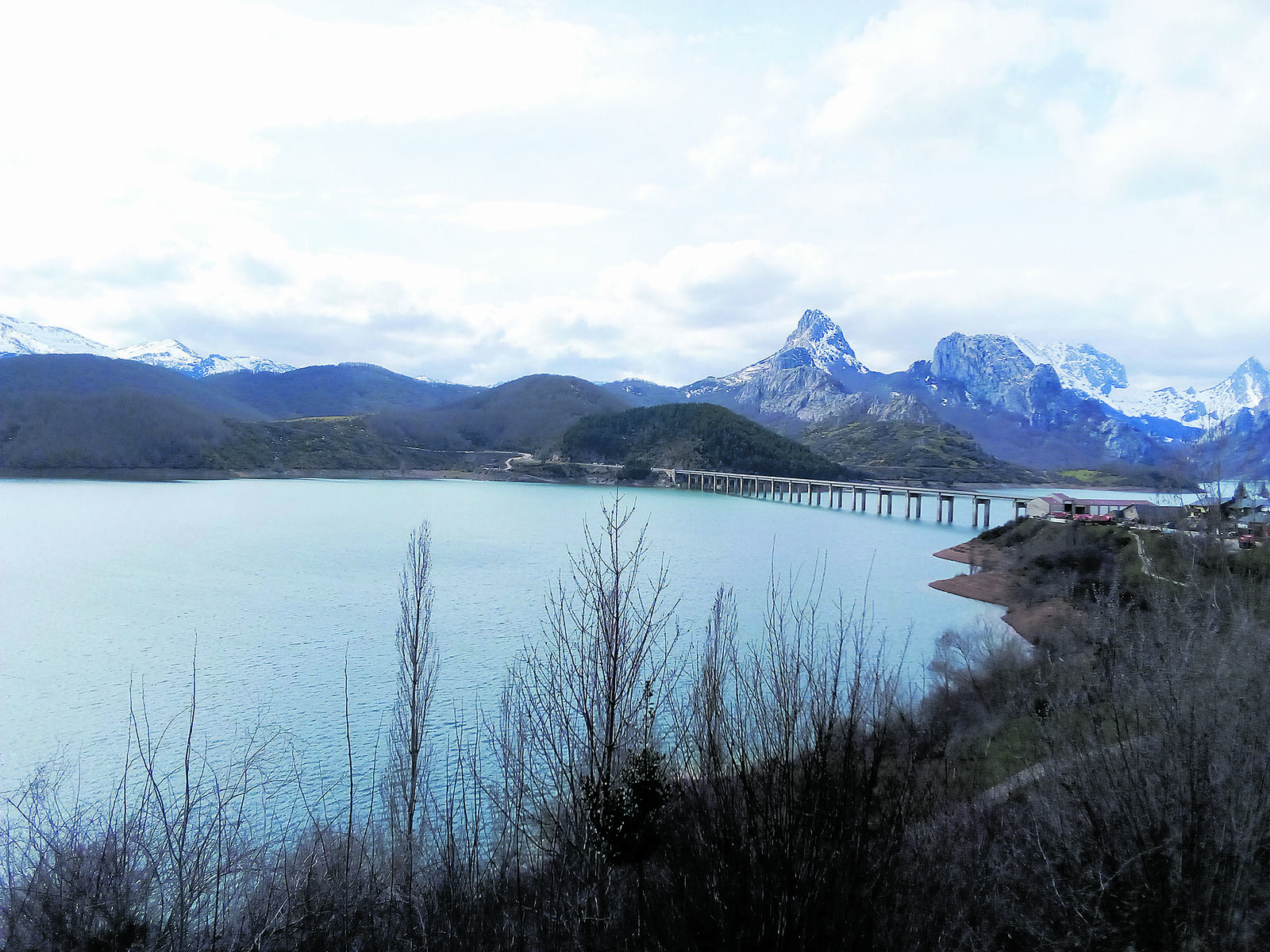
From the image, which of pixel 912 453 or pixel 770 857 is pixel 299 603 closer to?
pixel 770 857

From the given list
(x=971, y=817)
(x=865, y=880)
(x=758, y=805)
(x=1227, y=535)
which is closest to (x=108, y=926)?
(x=758, y=805)

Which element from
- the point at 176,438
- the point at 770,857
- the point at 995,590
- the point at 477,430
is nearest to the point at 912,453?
the point at 477,430

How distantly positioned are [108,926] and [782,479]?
10524 cm

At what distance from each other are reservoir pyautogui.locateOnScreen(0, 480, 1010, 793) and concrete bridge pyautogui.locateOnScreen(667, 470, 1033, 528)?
18865 millimetres

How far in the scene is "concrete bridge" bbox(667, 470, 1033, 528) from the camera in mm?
91938

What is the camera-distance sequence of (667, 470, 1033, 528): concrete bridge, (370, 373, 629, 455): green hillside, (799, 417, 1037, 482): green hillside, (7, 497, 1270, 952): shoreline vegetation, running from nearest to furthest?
(7, 497, 1270, 952): shoreline vegetation
(667, 470, 1033, 528): concrete bridge
(799, 417, 1037, 482): green hillside
(370, 373, 629, 455): green hillside

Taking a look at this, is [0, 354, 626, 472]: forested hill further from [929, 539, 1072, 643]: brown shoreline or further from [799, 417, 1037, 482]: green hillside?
[929, 539, 1072, 643]: brown shoreline

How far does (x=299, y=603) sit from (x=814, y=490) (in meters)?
86.8

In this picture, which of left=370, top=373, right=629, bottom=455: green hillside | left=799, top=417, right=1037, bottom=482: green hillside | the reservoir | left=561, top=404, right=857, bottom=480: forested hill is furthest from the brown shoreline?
left=370, top=373, right=629, bottom=455: green hillside

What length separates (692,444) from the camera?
13150cm

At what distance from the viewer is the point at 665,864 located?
6754 mm

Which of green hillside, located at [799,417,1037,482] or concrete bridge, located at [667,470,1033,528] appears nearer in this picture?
concrete bridge, located at [667,470,1033,528]

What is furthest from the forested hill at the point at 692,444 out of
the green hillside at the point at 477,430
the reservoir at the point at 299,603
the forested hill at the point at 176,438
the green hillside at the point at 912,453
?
the reservoir at the point at 299,603

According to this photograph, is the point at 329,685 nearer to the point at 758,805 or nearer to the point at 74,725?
the point at 74,725
